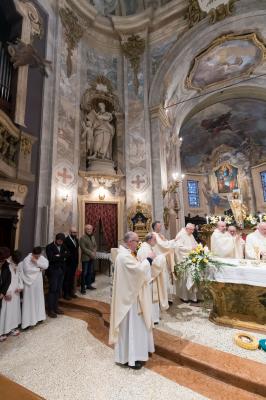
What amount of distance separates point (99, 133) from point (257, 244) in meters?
7.41

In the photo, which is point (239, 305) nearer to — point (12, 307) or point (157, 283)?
point (157, 283)

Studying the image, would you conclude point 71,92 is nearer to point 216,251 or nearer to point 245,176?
point 216,251

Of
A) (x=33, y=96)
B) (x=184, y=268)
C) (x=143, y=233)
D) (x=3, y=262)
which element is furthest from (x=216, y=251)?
(x=33, y=96)

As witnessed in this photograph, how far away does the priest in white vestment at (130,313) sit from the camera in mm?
2914

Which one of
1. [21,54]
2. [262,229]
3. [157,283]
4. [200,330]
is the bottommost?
[200,330]

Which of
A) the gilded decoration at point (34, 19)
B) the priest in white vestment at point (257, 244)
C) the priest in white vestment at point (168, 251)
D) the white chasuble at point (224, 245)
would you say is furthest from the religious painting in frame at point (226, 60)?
the priest in white vestment at point (168, 251)

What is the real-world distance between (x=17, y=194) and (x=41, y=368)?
4.50 meters

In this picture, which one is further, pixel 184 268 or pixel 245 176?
pixel 245 176

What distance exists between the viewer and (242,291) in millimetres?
3824

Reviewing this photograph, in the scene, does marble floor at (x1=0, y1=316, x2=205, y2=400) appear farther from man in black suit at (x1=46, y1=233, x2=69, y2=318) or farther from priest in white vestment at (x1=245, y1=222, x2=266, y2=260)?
priest in white vestment at (x1=245, y1=222, x2=266, y2=260)

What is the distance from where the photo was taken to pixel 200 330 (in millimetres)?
3713

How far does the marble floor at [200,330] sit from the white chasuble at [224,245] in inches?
54.4

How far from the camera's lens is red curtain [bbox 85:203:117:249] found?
28.0 ft

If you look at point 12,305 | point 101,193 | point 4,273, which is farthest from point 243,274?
point 101,193
